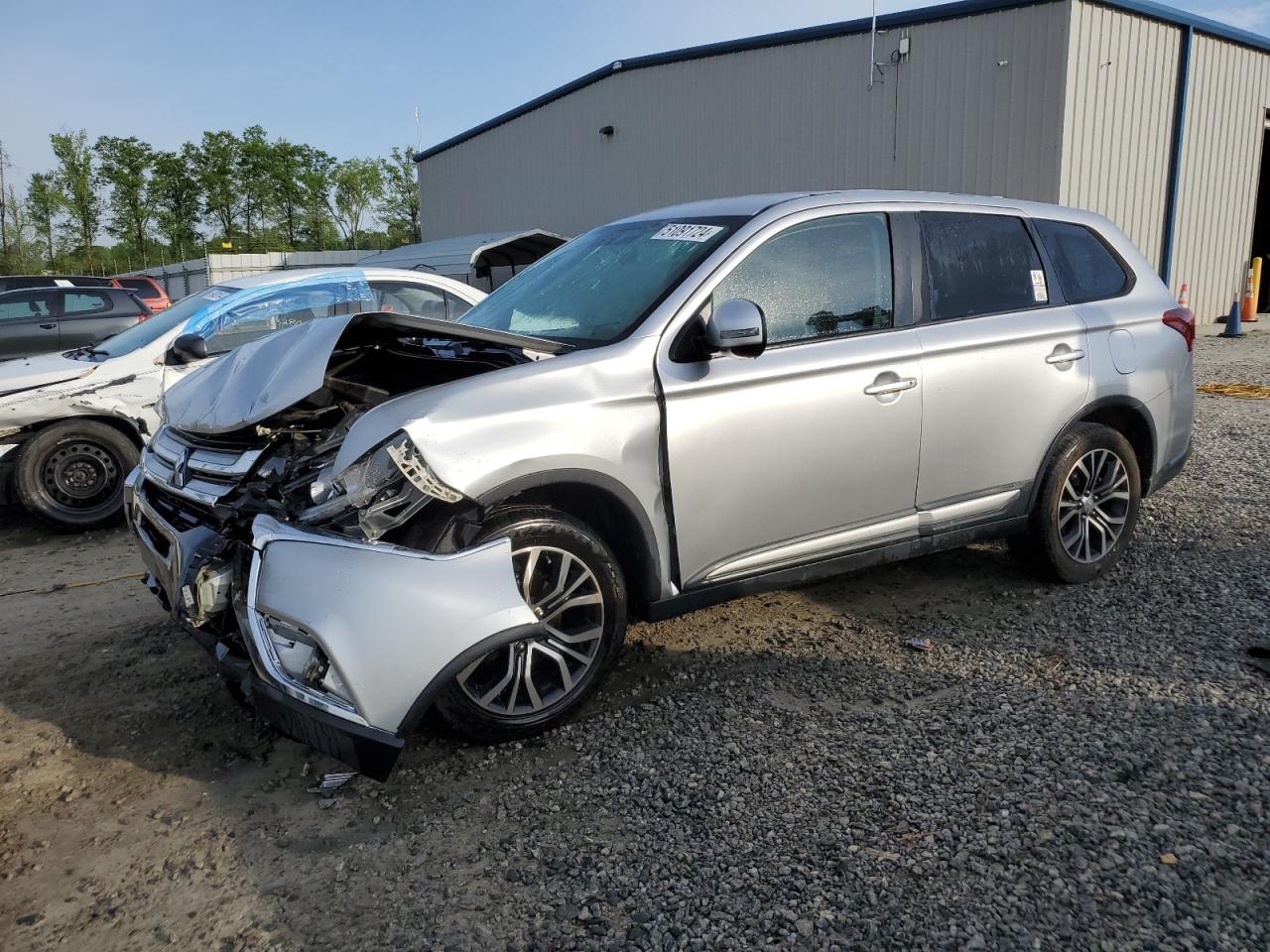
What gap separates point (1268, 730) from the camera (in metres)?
3.17

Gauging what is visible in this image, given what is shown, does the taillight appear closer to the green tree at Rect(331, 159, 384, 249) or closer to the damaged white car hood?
the damaged white car hood

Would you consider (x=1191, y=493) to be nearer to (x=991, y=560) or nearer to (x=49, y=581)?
(x=991, y=560)

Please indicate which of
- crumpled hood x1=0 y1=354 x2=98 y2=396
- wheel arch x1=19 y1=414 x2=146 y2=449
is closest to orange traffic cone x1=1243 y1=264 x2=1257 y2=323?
wheel arch x1=19 y1=414 x2=146 y2=449

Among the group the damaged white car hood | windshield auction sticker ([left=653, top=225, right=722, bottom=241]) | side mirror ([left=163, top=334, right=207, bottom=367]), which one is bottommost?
the damaged white car hood

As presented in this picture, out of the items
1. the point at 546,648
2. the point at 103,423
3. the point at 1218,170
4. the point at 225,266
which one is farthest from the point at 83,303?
the point at 225,266

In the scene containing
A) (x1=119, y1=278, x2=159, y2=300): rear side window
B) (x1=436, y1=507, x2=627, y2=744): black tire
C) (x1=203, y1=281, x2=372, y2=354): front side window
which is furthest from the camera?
(x1=119, y1=278, x2=159, y2=300): rear side window

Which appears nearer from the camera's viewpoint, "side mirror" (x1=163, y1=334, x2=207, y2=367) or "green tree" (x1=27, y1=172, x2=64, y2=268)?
"side mirror" (x1=163, y1=334, x2=207, y2=367)

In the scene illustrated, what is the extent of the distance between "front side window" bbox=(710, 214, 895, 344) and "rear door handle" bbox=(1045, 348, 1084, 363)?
89 cm

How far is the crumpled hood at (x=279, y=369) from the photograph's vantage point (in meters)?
3.14

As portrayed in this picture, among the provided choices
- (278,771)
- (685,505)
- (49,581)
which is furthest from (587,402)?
(49,581)

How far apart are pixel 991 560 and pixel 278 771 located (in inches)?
146

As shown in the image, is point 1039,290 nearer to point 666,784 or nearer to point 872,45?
point 666,784

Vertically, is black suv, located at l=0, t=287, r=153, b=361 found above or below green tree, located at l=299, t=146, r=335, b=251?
below

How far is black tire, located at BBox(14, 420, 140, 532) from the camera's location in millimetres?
6227
